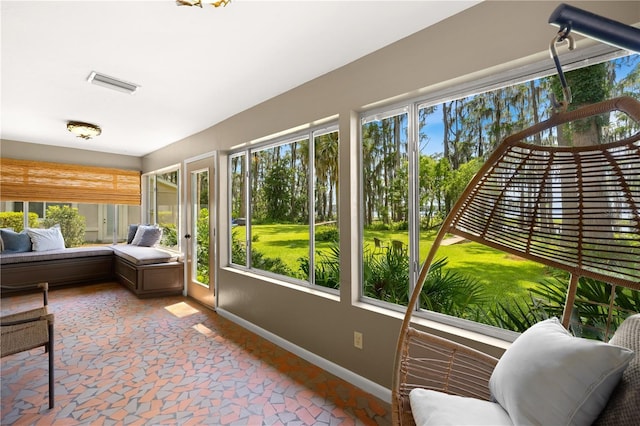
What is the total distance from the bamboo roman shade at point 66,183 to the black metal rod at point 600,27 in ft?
22.1

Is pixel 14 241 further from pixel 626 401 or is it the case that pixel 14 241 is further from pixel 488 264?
pixel 626 401

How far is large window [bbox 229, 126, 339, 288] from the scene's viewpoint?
276cm

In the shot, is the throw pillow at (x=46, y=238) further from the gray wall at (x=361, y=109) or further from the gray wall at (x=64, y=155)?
the gray wall at (x=361, y=109)

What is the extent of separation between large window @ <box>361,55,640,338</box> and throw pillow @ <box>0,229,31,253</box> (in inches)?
221

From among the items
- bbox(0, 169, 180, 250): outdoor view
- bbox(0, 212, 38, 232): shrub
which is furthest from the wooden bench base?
bbox(0, 212, 38, 232): shrub

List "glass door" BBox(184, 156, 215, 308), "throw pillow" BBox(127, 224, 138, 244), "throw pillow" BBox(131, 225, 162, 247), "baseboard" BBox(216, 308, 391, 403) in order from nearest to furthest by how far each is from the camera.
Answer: "baseboard" BBox(216, 308, 391, 403) → "glass door" BBox(184, 156, 215, 308) → "throw pillow" BBox(131, 225, 162, 247) → "throw pillow" BBox(127, 224, 138, 244)

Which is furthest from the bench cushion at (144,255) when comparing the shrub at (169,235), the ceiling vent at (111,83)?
the ceiling vent at (111,83)

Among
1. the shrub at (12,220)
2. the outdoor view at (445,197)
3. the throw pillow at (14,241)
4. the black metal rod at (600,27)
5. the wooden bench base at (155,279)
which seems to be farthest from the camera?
the shrub at (12,220)

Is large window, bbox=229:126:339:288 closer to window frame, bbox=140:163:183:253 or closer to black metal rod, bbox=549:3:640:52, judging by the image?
window frame, bbox=140:163:183:253

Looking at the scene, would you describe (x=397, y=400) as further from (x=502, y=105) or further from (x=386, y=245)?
(x=502, y=105)

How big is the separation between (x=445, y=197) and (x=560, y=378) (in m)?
1.22

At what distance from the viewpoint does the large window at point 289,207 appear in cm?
276

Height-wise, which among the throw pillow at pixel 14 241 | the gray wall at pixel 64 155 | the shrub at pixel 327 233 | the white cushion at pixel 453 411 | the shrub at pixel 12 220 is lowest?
the white cushion at pixel 453 411

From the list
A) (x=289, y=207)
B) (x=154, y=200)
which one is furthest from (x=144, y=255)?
(x=289, y=207)
